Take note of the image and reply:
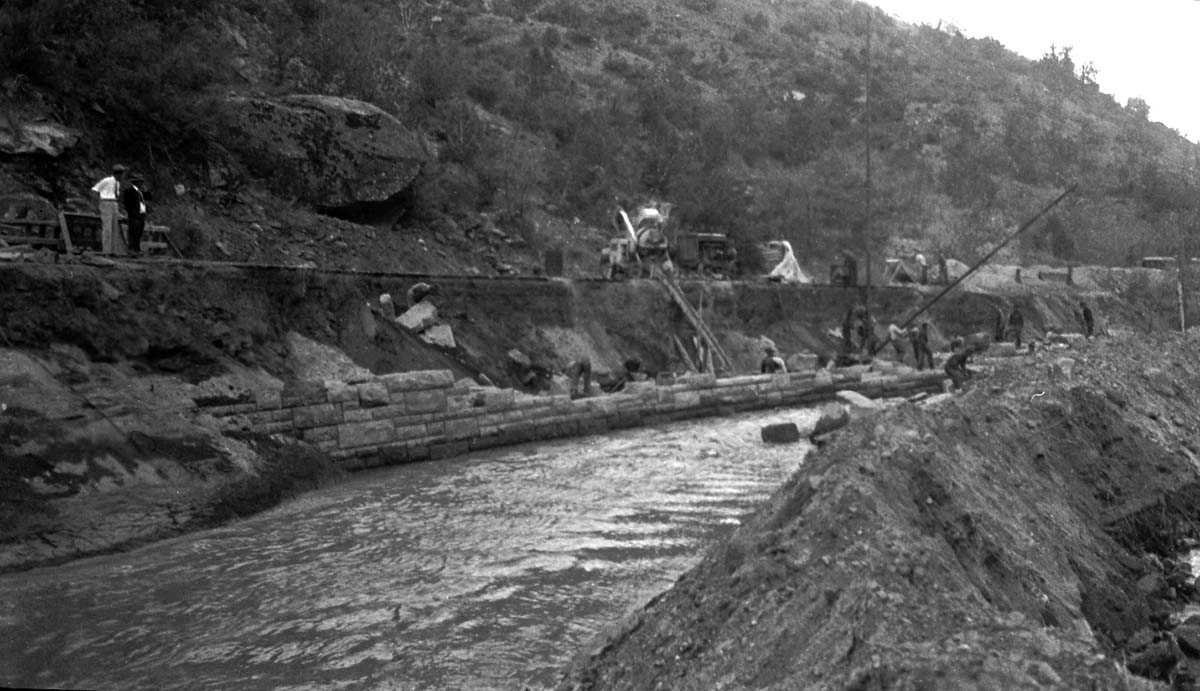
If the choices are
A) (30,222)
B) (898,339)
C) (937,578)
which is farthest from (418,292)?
(937,578)

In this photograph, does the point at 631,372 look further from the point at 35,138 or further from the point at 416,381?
the point at 35,138

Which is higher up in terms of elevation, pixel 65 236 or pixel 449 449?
pixel 65 236

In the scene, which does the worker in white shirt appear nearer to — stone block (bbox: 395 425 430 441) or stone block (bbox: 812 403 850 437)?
stone block (bbox: 395 425 430 441)

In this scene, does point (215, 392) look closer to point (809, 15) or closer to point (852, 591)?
point (852, 591)

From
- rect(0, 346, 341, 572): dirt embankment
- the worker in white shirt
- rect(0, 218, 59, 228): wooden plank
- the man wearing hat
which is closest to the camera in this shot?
rect(0, 346, 341, 572): dirt embankment

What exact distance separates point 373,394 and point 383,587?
6646 mm

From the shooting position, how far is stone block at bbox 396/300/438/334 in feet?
65.0

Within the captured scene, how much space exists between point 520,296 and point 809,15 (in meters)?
62.1

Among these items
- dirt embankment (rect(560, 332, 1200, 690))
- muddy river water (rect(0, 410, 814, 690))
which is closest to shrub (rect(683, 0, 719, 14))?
muddy river water (rect(0, 410, 814, 690))

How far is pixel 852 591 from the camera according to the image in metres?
4.75

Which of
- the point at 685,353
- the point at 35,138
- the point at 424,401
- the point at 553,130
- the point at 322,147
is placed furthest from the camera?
the point at 553,130

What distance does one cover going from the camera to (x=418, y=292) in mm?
20656

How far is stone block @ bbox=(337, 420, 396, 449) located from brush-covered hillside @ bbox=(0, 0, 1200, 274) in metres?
7.45

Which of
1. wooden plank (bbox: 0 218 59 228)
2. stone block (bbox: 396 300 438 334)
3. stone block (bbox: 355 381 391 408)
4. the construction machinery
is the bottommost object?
stone block (bbox: 355 381 391 408)
